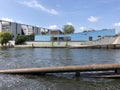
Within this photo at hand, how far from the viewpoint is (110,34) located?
143 meters

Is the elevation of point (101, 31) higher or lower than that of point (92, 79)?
higher

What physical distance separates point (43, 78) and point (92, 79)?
14.1 ft

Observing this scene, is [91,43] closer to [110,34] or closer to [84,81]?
[110,34]

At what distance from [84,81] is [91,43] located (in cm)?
12091

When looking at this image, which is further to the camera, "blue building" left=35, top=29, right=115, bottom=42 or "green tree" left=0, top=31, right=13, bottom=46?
"green tree" left=0, top=31, right=13, bottom=46

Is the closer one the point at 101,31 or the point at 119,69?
the point at 119,69

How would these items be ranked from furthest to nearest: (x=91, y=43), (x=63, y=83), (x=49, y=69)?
1. (x=91, y=43)
2. (x=49, y=69)
3. (x=63, y=83)

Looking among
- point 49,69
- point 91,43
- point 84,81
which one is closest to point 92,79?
point 84,81

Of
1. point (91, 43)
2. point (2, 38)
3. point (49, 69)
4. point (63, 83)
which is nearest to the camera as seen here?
point (63, 83)

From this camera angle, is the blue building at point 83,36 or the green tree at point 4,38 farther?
the green tree at point 4,38

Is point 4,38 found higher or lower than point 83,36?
lower

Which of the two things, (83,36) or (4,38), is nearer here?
(83,36)

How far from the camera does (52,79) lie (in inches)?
840

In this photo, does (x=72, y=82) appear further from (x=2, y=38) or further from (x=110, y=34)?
(x=2, y=38)
